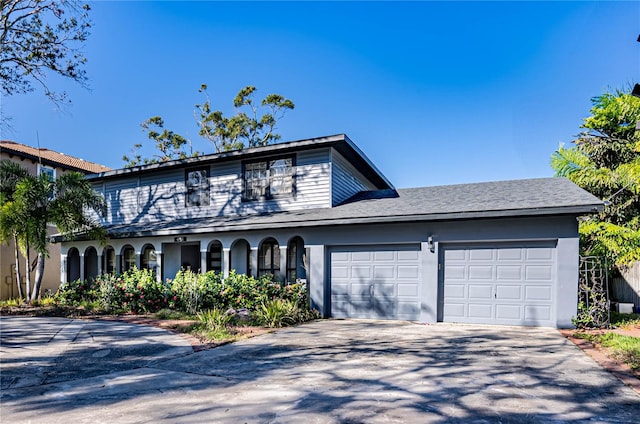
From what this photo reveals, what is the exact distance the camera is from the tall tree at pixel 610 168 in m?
→ 12.3

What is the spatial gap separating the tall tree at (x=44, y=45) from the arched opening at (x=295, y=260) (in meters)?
9.99

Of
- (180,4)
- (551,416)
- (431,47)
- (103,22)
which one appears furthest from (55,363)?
(431,47)

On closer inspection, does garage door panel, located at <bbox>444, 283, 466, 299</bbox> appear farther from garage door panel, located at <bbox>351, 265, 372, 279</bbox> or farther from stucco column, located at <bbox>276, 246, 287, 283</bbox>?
stucco column, located at <bbox>276, 246, 287, 283</bbox>

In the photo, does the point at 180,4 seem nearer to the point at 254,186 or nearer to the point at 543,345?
the point at 254,186

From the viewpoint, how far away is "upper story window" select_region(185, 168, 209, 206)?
50.1 ft

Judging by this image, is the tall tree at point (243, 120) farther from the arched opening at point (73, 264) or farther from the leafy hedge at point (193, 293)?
the leafy hedge at point (193, 293)

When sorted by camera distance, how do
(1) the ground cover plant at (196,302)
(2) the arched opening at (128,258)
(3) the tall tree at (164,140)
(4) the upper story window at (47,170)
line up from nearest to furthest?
1. (1) the ground cover plant at (196,302)
2. (2) the arched opening at (128,258)
3. (4) the upper story window at (47,170)
4. (3) the tall tree at (164,140)

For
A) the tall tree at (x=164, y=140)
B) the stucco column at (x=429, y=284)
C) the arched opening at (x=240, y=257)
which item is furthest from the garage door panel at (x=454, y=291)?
the tall tree at (x=164, y=140)

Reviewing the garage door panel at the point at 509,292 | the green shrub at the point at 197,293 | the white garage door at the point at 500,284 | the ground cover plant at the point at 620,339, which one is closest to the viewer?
the ground cover plant at the point at 620,339

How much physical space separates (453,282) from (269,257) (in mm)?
6432

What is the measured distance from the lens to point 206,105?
30.8 m

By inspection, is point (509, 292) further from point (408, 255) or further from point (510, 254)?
point (408, 255)

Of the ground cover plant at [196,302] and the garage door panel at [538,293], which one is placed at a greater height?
the garage door panel at [538,293]

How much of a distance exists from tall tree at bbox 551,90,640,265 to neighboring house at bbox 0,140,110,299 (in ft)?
74.1
